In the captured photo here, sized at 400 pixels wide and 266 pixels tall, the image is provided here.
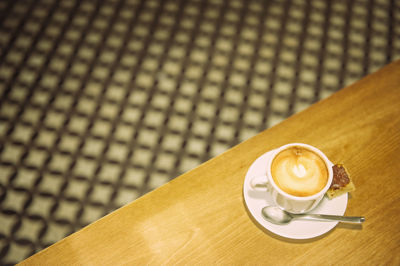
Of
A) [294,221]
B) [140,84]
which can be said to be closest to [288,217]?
[294,221]

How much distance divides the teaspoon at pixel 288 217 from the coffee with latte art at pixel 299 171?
0.05 metres

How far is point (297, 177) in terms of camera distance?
61 centimetres

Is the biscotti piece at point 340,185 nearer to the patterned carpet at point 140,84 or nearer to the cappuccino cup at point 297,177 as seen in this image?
the cappuccino cup at point 297,177

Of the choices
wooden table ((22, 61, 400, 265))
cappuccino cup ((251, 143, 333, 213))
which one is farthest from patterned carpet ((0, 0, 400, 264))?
cappuccino cup ((251, 143, 333, 213))

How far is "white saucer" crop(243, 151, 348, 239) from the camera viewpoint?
2.04 ft

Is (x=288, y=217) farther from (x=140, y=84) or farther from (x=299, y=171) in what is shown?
(x=140, y=84)

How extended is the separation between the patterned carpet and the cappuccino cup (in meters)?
0.59

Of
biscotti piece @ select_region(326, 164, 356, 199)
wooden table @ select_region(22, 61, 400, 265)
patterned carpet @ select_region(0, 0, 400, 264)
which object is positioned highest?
biscotti piece @ select_region(326, 164, 356, 199)

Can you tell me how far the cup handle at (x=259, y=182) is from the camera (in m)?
0.63

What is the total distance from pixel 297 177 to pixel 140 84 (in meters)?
0.85

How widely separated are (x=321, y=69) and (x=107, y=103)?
0.78m

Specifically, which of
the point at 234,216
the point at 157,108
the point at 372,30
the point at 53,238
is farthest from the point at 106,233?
the point at 372,30

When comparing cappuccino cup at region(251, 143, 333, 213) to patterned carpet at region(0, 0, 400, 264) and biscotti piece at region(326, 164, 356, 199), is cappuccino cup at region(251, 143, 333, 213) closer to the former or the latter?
biscotti piece at region(326, 164, 356, 199)

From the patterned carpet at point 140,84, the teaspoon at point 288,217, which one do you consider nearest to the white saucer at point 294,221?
the teaspoon at point 288,217
